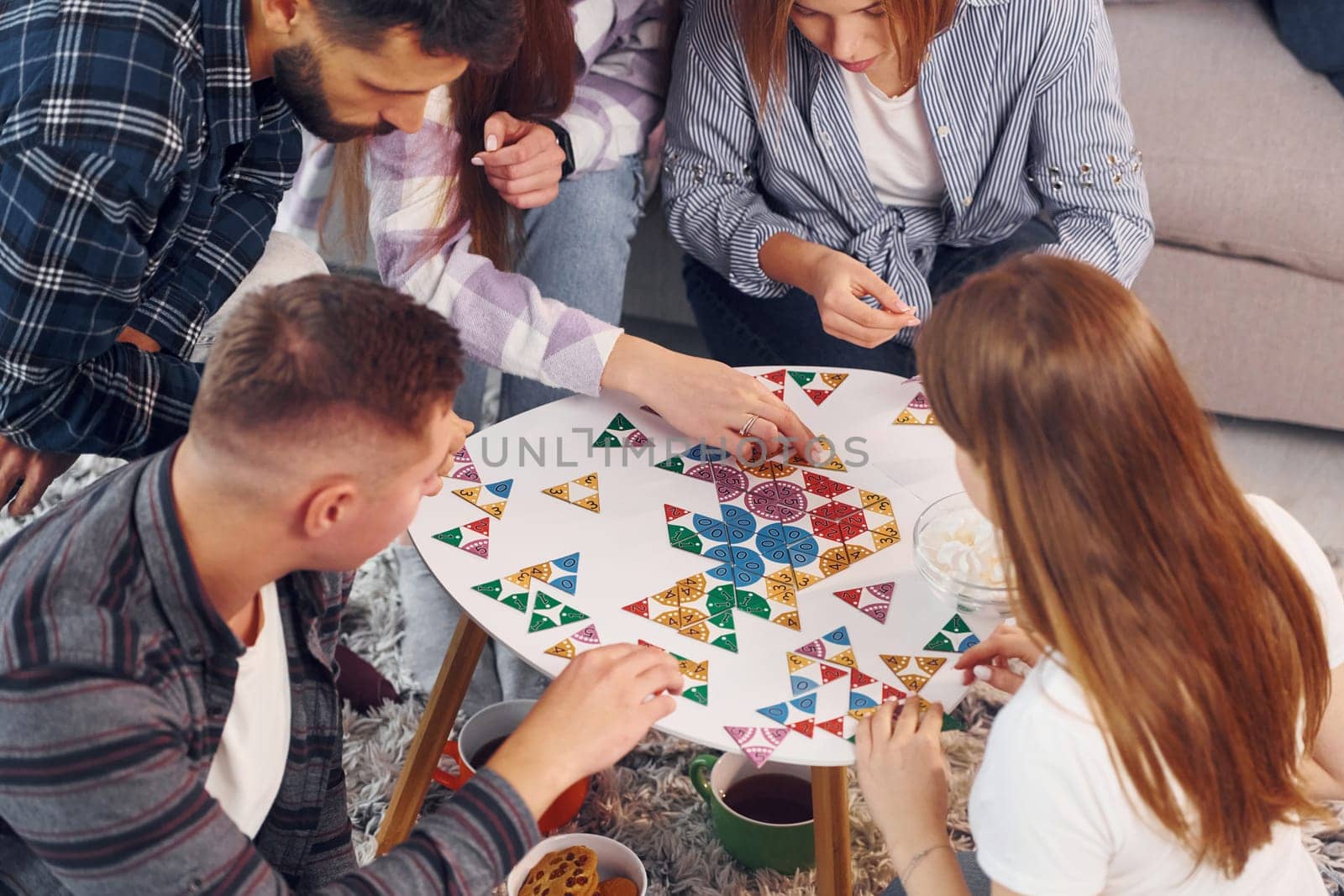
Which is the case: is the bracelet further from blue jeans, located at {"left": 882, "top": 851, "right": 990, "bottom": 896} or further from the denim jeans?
the denim jeans

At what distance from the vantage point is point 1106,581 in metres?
0.77

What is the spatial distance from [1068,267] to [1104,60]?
91 centimetres

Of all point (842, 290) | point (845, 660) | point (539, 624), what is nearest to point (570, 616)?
point (539, 624)

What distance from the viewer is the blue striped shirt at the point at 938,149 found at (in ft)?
4.99

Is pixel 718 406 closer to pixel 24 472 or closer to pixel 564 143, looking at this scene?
pixel 564 143

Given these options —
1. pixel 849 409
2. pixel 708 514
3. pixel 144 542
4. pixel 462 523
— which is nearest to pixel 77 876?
pixel 144 542

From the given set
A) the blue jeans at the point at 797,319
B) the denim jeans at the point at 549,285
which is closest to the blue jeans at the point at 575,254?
the denim jeans at the point at 549,285

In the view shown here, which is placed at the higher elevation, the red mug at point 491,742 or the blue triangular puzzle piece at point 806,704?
the blue triangular puzzle piece at point 806,704

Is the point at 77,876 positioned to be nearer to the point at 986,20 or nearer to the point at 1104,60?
the point at 986,20

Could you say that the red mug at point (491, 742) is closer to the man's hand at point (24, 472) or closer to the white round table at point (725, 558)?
the white round table at point (725, 558)

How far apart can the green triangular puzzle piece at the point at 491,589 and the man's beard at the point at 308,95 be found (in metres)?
0.46

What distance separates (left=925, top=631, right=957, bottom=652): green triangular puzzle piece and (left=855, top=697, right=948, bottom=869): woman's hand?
0.11 metres

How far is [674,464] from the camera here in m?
1.24

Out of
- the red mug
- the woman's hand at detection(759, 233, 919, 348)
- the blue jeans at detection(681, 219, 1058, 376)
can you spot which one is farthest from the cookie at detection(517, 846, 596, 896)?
the blue jeans at detection(681, 219, 1058, 376)
